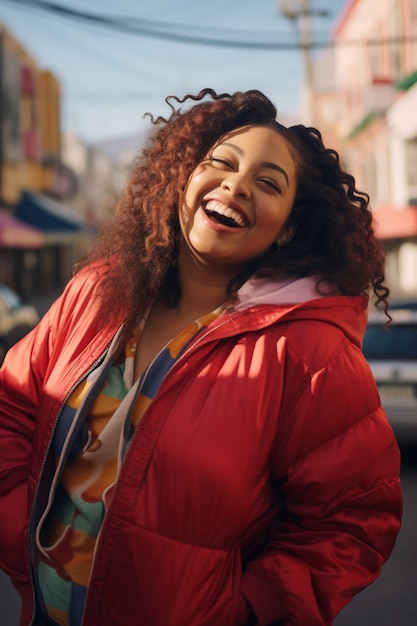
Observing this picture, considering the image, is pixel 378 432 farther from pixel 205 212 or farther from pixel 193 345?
pixel 205 212

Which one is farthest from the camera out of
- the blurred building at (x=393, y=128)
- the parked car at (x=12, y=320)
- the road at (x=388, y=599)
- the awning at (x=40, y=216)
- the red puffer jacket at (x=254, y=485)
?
the awning at (x=40, y=216)

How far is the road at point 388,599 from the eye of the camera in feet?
13.0

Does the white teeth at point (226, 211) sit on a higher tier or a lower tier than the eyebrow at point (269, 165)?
lower

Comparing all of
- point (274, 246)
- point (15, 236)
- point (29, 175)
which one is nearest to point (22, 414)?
point (274, 246)

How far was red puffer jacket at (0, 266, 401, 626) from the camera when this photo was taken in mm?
1778

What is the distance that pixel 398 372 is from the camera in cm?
687

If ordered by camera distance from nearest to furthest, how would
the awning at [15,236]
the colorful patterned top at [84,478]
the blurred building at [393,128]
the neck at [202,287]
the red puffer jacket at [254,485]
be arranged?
the red puffer jacket at [254,485] → the colorful patterned top at [84,478] → the neck at [202,287] → the blurred building at [393,128] → the awning at [15,236]

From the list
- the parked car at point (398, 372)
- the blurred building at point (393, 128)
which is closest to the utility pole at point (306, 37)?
the blurred building at point (393, 128)

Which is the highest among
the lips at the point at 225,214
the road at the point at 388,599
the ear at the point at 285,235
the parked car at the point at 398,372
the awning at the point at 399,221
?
the awning at the point at 399,221

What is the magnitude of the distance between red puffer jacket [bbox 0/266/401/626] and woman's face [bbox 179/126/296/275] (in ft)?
0.58

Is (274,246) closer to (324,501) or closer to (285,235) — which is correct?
(285,235)

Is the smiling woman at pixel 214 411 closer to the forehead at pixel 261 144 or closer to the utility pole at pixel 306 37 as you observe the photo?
the forehead at pixel 261 144

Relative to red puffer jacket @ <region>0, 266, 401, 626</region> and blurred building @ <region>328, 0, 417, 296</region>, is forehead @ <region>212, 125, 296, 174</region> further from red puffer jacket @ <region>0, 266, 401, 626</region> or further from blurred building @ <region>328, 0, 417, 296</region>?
blurred building @ <region>328, 0, 417, 296</region>

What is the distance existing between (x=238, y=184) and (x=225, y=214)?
8cm
